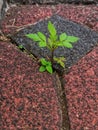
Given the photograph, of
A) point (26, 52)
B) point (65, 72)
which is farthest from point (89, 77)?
point (26, 52)

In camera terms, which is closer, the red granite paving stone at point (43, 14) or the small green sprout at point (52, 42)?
the small green sprout at point (52, 42)

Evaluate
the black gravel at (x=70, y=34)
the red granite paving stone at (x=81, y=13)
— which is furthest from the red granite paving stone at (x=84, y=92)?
the red granite paving stone at (x=81, y=13)

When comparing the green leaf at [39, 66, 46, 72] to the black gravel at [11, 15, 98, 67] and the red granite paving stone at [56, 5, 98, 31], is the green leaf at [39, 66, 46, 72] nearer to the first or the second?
the black gravel at [11, 15, 98, 67]

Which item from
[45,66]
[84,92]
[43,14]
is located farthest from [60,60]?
[43,14]

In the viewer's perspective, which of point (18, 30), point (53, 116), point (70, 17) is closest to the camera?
point (53, 116)

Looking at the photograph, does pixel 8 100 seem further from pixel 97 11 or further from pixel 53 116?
pixel 97 11

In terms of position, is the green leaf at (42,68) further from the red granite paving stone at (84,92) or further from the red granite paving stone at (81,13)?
the red granite paving stone at (81,13)
